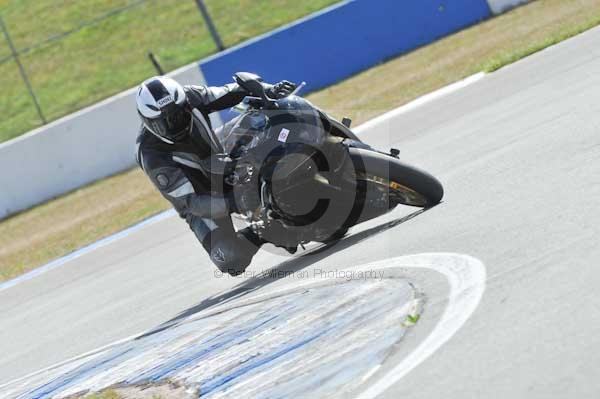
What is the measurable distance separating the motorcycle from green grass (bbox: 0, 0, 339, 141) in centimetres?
1248

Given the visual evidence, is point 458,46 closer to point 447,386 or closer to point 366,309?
→ point 366,309

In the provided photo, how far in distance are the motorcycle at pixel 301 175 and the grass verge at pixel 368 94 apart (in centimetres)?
628

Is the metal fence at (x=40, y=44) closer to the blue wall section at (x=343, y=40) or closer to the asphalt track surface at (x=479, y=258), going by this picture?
the blue wall section at (x=343, y=40)

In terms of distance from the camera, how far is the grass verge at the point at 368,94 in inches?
549

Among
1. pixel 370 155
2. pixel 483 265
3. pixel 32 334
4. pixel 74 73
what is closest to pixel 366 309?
pixel 483 265

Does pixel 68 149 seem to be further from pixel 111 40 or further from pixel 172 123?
pixel 172 123

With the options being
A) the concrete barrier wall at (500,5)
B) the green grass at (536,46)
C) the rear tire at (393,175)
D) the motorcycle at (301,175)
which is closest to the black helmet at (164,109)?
the motorcycle at (301,175)

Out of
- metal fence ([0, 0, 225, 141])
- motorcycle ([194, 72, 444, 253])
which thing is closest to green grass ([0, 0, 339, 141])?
metal fence ([0, 0, 225, 141])

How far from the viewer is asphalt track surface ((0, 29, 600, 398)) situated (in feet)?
13.4

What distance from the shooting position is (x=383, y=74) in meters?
17.0

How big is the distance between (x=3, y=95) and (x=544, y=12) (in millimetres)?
10879

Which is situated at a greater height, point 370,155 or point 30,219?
point 370,155

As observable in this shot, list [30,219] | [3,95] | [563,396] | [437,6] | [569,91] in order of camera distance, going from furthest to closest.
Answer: [3,95] < [437,6] < [30,219] < [569,91] < [563,396]

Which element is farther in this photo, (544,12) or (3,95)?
(3,95)
